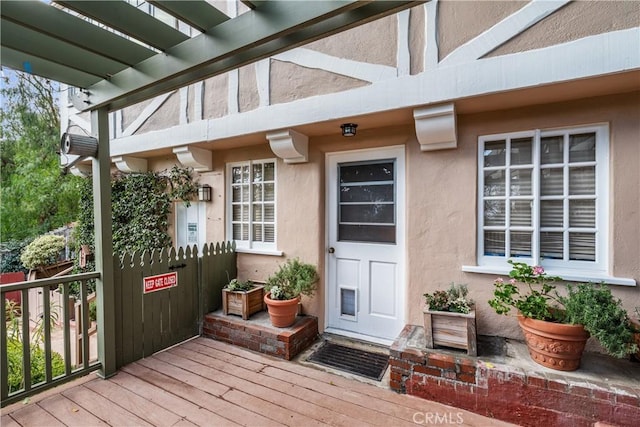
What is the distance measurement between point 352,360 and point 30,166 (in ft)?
36.2

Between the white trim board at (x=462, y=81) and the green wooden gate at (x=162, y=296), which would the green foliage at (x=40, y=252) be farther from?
the white trim board at (x=462, y=81)

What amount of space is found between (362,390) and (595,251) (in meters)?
2.32

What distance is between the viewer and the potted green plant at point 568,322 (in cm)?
193

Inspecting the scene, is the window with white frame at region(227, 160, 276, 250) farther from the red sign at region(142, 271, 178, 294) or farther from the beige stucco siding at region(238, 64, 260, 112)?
the red sign at region(142, 271, 178, 294)

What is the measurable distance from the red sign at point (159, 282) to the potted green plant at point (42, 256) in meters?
4.95

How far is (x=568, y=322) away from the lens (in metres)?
2.14

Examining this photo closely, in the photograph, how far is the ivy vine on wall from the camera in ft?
15.3

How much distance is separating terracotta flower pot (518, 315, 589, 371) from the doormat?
4.30 ft

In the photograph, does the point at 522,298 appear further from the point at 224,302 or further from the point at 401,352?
the point at 224,302

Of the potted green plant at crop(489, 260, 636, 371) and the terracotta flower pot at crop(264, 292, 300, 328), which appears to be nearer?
the potted green plant at crop(489, 260, 636, 371)

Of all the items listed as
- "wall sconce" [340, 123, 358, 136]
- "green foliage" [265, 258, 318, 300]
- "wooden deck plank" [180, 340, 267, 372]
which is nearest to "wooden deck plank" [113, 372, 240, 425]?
"wooden deck plank" [180, 340, 267, 372]

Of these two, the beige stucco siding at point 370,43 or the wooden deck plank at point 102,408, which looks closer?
the wooden deck plank at point 102,408

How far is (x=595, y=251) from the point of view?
2.46m

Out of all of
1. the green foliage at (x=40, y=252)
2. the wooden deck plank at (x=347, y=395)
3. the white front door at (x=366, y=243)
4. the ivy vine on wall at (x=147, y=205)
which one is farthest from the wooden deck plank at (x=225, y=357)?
the green foliage at (x=40, y=252)
